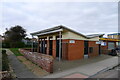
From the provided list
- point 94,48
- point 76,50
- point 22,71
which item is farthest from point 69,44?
point 22,71

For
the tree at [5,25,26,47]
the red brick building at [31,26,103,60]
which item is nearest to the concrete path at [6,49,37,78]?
the red brick building at [31,26,103,60]

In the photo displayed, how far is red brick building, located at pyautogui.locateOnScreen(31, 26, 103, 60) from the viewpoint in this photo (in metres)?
10.0

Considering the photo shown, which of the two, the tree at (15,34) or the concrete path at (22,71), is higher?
the tree at (15,34)

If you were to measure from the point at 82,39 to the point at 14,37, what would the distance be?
2642 centimetres

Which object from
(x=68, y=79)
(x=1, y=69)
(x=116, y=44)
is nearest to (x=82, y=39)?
(x=68, y=79)

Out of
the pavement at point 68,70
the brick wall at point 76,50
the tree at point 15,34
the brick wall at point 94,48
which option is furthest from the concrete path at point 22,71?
the tree at point 15,34

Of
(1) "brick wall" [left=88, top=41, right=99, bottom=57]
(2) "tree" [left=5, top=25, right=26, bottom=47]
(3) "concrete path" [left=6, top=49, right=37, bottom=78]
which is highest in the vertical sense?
(2) "tree" [left=5, top=25, right=26, bottom=47]

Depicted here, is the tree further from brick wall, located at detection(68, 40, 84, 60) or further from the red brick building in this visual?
brick wall, located at detection(68, 40, 84, 60)

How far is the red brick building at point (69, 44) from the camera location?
10.0m

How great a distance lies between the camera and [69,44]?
1000cm

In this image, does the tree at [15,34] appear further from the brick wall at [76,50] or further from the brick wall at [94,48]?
the brick wall at [94,48]

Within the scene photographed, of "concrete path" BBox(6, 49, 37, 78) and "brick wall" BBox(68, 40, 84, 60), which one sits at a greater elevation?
"brick wall" BBox(68, 40, 84, 60)

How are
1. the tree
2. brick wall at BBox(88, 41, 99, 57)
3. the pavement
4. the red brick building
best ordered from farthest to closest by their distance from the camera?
the tree → brick wall at BBox(88, 41, 99, 57) → the red brick building → the pavement

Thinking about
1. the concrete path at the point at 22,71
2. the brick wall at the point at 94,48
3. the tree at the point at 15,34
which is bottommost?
the concrete path at the point at 22,71
